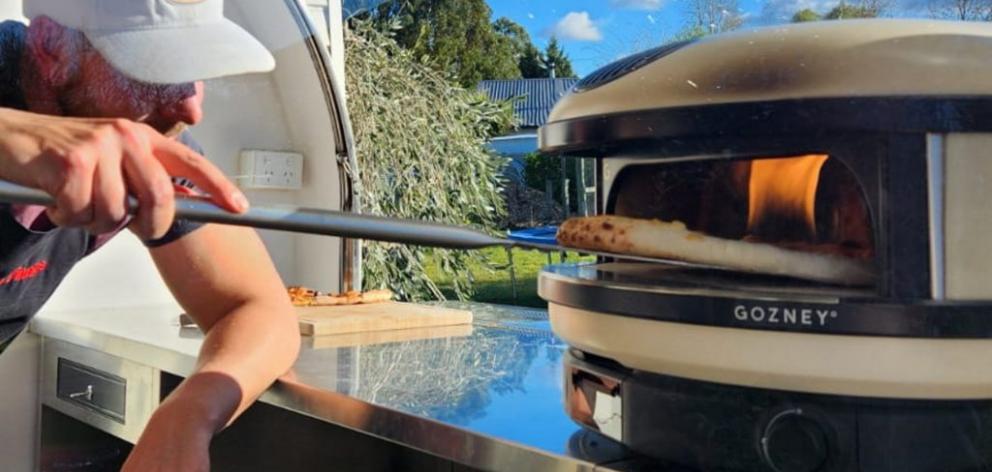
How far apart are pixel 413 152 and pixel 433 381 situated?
2.30 feet

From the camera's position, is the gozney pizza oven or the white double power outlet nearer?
the gozney pizza oven

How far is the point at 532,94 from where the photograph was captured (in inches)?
32.6

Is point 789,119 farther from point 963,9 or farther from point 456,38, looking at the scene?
point 456,38

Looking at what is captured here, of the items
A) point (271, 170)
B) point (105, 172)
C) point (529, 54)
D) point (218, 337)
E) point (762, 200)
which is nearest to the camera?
point (105, 172)

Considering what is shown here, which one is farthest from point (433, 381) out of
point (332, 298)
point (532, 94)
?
point (332, 298)

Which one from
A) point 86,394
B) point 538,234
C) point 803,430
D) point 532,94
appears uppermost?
point 532,94

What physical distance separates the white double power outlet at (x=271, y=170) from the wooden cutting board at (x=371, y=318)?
18cm

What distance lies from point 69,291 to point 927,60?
1406 mm

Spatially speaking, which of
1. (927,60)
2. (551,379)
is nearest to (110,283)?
(551,379)

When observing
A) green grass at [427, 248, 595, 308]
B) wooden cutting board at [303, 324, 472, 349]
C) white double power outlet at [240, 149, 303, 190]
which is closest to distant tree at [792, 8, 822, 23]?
green grass at [427, 248, 595, 308]

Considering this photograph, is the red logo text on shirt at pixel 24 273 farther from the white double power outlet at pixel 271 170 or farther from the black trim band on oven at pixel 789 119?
the black trim band on oven at pixel 789 119

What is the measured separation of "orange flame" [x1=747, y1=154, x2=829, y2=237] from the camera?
0.54m

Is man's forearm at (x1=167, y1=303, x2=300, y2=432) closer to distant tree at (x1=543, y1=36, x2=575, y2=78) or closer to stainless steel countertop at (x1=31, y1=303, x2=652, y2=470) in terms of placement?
stainless steel countertop at (x1=31, y1=303, x2=652, y2=470)

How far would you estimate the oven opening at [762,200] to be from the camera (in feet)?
1.74
